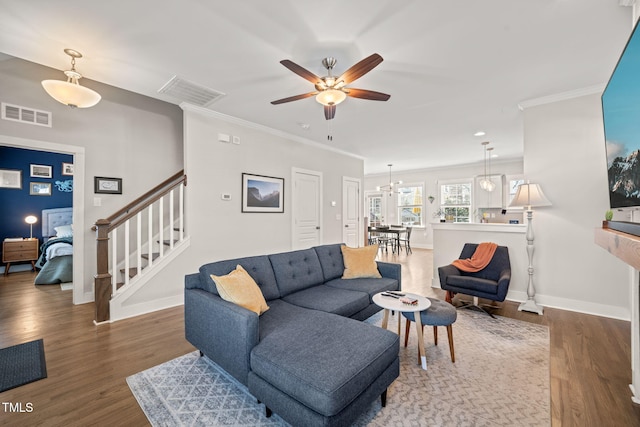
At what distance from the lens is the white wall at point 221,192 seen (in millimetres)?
3766

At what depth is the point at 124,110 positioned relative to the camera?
13.0 feet

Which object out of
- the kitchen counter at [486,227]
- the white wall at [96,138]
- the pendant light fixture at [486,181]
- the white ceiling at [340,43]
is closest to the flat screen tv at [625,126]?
the white ceiling at [340,43]

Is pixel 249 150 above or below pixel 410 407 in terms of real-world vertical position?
above

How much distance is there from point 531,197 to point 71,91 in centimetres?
518

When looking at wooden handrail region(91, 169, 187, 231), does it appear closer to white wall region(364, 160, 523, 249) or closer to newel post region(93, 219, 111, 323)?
newel post region(93, 219, 111, 323)

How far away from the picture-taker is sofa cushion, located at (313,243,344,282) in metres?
3.23

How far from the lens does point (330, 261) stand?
3.32 metres

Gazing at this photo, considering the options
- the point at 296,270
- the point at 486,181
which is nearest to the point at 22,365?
the point at 296,270

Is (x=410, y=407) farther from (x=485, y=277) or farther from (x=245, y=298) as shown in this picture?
(x=485, y=277)

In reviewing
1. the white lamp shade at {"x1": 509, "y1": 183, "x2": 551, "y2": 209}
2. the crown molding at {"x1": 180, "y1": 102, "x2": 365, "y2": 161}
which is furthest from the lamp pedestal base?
the crown molding at {"x1": 180, "y1": 102, "x2": 365, "y2": 161}

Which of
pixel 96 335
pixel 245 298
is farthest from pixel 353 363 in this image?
pixel 96 335

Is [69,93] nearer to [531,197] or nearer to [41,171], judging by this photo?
[41,171]

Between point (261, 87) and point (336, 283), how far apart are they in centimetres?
252

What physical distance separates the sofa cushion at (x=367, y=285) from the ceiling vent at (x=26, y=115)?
398 cm
